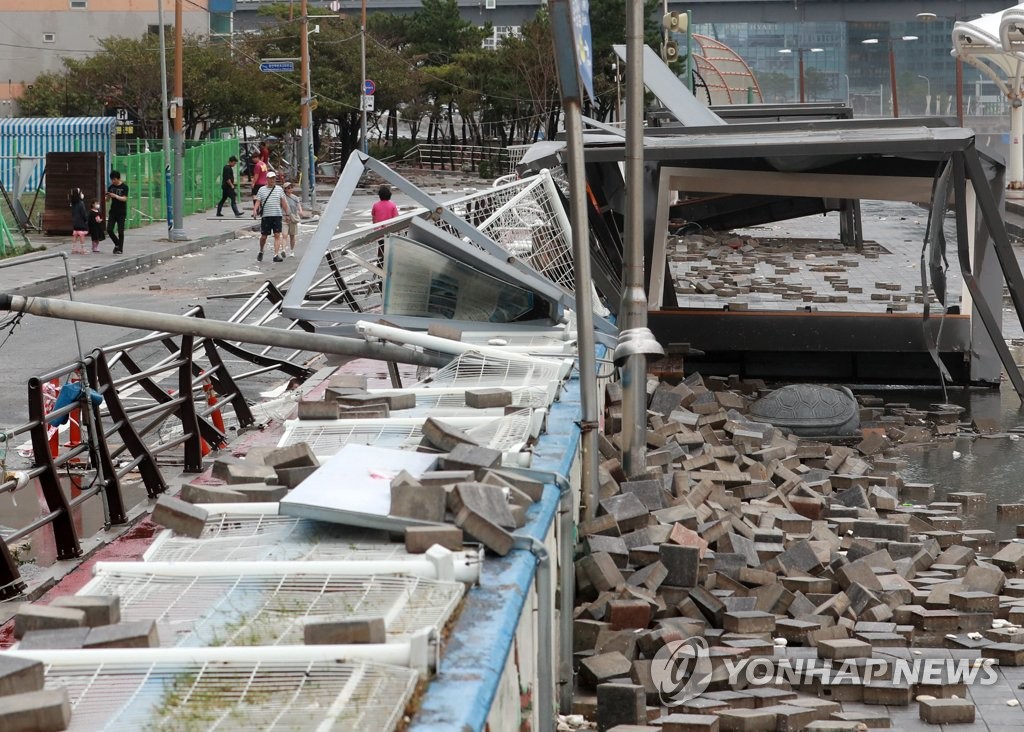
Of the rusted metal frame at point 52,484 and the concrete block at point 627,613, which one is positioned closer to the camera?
the concrete block at point 627,613

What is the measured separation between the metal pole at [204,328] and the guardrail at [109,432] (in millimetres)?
1128

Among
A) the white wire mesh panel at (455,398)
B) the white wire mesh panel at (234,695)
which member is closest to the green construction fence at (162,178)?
the white wire mesh panel at (455,398)

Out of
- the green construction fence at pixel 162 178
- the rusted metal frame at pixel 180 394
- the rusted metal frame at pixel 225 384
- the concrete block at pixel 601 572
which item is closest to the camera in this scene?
the concrete block at pixel 601 572

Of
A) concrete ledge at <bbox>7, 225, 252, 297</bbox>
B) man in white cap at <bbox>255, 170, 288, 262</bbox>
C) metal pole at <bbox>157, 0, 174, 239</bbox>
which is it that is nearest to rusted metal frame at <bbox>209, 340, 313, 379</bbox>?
concrete ledge at <bbox>7, 225, 252, 297</bbox>

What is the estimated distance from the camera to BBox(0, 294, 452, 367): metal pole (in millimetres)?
5160

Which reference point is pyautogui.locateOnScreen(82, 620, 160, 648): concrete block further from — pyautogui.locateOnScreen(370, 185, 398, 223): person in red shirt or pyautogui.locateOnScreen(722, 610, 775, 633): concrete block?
pyautogui.locateOnScreen(370, 185, 398, 223): person in red shirt

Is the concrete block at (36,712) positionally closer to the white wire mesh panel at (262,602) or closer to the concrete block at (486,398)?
the white wire mesh panel at (262,602)

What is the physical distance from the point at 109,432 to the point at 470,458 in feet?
11.5

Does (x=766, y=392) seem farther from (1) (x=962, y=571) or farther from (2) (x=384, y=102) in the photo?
(2) (x=384, y=102)

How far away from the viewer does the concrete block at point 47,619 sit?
12.1ft

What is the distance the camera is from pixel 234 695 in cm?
327

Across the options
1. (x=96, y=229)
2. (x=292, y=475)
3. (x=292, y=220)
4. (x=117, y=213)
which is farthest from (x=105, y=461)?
(x=117, y=213)

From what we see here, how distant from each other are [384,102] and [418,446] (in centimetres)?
5957

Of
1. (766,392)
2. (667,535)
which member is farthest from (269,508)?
(766,392)
